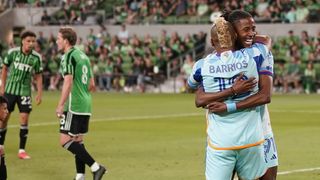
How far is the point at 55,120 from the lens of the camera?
82.7 ft

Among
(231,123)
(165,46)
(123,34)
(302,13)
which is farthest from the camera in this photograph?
(123,34)

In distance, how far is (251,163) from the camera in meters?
7.96

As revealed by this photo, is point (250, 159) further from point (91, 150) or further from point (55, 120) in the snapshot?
point (55, 120)

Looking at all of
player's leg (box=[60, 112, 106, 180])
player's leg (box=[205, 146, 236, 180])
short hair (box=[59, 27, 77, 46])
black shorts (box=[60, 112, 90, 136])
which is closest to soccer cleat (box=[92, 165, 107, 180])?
player's leg (box=[60, 112, 106, 180])

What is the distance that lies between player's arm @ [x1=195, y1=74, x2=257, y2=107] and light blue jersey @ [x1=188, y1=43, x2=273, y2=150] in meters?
0.04

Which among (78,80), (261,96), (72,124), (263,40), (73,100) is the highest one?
(263,40)

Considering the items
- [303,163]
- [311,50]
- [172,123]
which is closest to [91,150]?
[303,163]

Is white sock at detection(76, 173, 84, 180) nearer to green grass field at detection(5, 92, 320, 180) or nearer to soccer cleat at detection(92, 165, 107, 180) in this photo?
soccer cleat at detection(92, 165, 107, 180)

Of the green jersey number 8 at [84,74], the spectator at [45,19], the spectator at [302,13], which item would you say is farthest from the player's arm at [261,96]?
the spectator at [45,19]

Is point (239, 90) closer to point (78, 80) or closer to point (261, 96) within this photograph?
point (261, 96)

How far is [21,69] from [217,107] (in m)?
Result: 9.25

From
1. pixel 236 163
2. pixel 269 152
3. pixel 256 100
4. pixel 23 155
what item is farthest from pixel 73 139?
pixel 256 100

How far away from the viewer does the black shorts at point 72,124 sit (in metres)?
13.0

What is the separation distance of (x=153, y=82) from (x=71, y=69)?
29556mm
